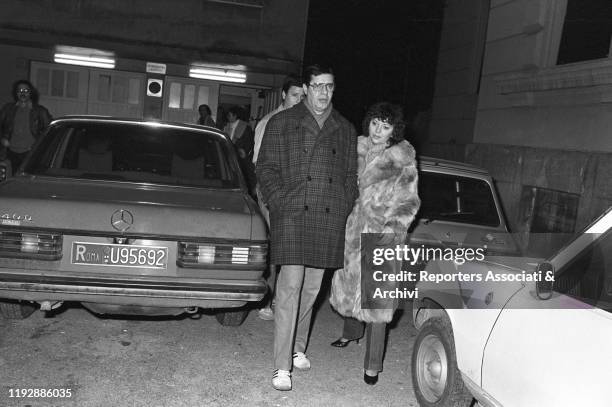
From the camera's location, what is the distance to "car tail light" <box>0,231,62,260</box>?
3801mm

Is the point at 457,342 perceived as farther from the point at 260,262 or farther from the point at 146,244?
the point at 146,244

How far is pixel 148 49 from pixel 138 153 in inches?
442

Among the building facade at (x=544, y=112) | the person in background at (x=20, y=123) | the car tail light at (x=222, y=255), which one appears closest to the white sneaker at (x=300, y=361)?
the car tail light at (x=222, y=255)

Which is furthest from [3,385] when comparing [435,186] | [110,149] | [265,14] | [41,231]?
[265,14]

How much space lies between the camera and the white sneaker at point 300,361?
13.9 feet

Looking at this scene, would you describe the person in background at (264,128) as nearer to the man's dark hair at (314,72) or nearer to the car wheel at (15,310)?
the man's dark hair at (314,72)

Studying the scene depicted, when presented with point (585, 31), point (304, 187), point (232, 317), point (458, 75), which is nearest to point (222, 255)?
point (304, 187)

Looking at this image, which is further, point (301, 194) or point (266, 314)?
point (266, 314)

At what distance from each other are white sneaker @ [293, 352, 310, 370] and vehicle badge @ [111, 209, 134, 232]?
58.0 inches

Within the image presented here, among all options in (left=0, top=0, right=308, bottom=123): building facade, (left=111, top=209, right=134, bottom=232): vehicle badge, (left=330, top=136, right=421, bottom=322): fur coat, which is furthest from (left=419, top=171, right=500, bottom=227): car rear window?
(left=0, top=0, right=308, bottom=123): building facade

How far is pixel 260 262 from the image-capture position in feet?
13.4

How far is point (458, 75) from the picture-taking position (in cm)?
1289

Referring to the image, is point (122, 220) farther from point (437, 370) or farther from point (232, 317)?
point (437, 370)

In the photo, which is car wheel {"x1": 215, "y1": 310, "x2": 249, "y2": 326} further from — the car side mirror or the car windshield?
the car side mirror
